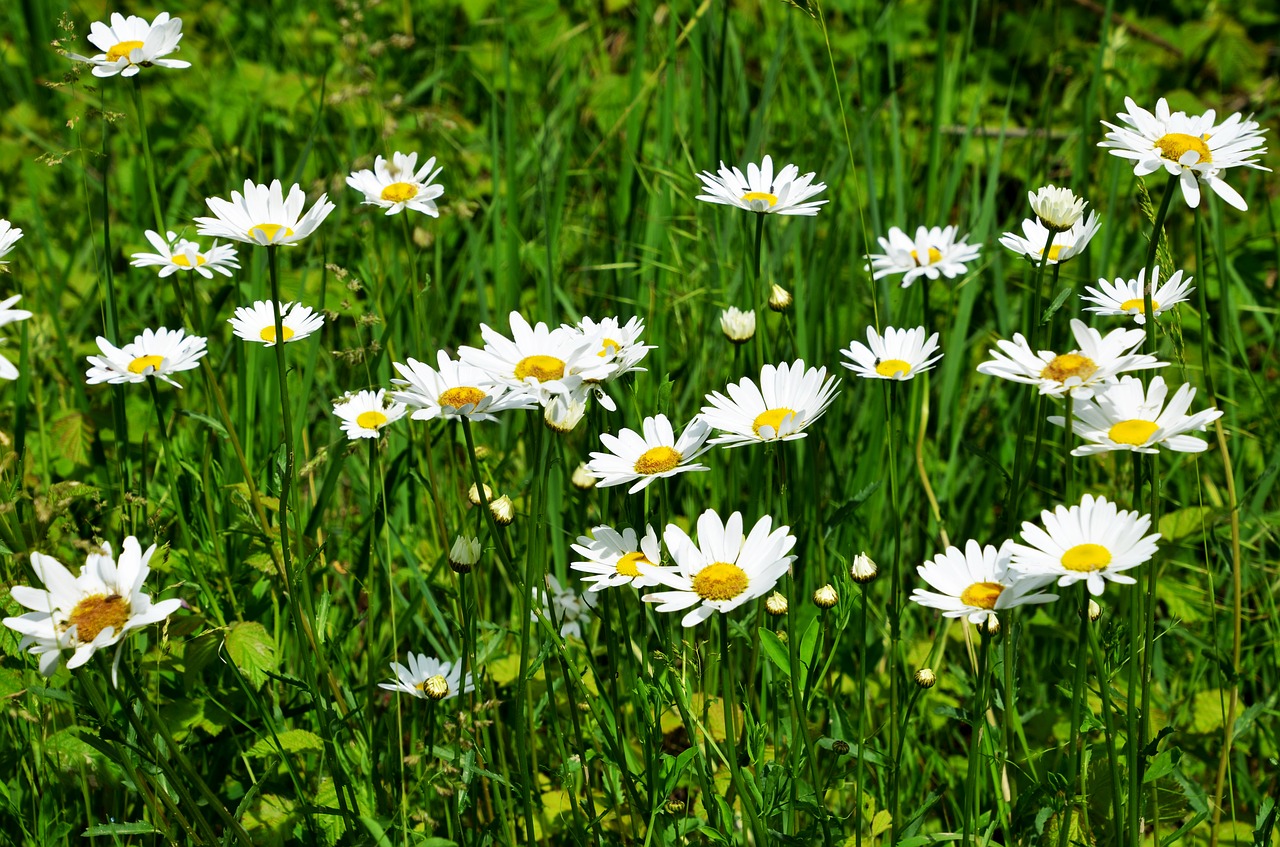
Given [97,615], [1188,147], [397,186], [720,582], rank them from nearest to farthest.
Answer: [97,615], [720,582], [1188,147], [397,186]

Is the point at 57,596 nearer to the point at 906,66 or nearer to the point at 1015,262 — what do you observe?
the point at 1015,262

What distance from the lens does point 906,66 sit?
378 cm

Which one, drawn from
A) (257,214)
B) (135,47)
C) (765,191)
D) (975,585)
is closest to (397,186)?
(257,214)

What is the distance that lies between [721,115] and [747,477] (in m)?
0.87

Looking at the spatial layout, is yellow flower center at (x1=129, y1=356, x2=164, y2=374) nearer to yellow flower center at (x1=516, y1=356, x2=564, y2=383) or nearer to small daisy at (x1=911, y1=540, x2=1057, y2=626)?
yellow flower center at (x1=516, y1=356, x2=564, y2=383)

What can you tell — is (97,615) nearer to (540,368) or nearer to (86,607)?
(86,607)

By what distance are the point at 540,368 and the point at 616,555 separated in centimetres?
24

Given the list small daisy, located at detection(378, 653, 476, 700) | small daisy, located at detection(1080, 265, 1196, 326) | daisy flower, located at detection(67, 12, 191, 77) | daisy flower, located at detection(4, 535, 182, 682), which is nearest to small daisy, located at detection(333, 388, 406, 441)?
small daisy, located at detection(378, 653, 476, 700)

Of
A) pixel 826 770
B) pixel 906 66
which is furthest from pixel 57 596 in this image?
pixel 906 66

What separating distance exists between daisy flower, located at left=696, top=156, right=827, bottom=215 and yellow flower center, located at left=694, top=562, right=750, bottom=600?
575 mm

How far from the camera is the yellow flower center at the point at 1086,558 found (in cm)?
109

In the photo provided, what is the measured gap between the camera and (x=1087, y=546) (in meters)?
1.13

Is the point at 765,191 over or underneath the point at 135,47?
underneath

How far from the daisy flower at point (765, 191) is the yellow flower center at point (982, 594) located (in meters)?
0.59
